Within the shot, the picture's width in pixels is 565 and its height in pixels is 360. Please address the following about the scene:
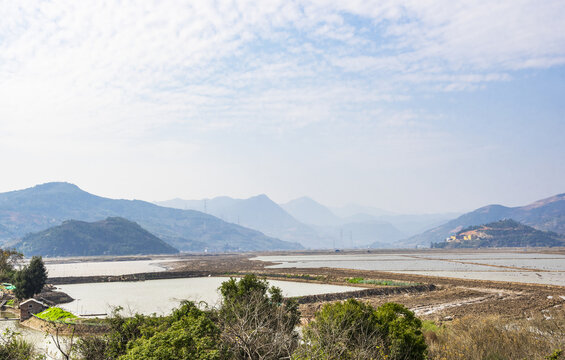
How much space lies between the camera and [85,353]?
13266 mm

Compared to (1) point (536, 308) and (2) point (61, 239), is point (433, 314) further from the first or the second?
(2) point (61, 239)

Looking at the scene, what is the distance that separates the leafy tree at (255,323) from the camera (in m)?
12.1

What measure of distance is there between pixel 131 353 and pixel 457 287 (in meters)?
37.9

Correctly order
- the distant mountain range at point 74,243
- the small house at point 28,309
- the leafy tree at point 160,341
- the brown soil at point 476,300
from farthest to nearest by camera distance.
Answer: the distant mountain range at point 74,243 < the small house at point 28,309 < the brown soil at point 476,300 < the leafy tree at point 160,341

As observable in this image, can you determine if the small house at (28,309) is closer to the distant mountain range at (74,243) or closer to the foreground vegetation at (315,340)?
the foreground vegetation at (315,340)

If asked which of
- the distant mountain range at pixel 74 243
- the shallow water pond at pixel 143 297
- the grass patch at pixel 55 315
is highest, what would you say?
the distant mountain range at pixel 74 243

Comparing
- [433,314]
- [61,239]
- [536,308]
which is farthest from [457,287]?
[61,239]

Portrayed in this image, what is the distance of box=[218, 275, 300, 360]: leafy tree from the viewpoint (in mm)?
12148

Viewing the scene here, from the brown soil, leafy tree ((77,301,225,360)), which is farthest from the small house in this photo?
leafy tree ((77,301,225,360))

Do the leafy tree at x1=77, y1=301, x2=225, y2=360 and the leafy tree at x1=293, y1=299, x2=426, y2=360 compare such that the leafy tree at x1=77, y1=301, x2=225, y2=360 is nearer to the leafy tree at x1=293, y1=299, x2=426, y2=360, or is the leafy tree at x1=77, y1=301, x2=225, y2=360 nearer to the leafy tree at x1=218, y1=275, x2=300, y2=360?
the leafy tree at x1=218, y1=275, x2=300, y2=360

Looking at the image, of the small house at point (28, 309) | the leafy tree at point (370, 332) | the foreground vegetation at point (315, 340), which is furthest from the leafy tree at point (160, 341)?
the small house at point (28, 309)

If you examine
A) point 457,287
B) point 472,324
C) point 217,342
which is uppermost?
point 217,342

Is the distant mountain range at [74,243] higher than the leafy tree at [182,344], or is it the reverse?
the distant mountain range at [74,243]

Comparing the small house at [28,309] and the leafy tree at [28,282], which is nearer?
the small house at [28,309]
